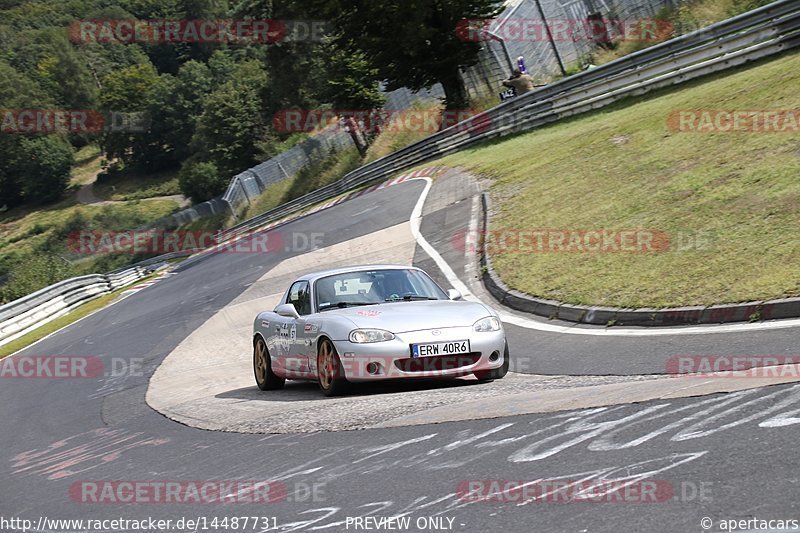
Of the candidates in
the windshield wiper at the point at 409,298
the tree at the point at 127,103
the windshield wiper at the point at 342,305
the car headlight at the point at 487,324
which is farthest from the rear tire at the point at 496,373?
the tree at the point at 127,103

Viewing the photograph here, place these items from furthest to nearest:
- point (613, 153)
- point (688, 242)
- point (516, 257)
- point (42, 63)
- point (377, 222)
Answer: point (42, 63) < point (377, 222) < point (613, 153) < point (516, 257) < point (688, 242)

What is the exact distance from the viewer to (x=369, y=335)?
9156 millimetres

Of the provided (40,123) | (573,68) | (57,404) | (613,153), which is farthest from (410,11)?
(40,123)

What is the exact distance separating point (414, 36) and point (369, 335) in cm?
3095

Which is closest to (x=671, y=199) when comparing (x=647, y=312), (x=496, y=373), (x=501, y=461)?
(x=647, y=312)

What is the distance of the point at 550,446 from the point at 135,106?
13873cm

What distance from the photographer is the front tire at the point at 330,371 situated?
30.6 ft

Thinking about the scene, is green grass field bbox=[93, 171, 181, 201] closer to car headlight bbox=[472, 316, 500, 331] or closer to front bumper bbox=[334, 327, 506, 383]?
car headlight bbox=[472, 316, 500, 331]

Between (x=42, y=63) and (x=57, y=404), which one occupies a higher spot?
(x=42, y=63)

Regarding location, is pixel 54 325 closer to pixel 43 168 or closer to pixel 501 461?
pixel 501 461

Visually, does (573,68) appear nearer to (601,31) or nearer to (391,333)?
(601,31)

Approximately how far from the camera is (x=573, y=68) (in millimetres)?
37906

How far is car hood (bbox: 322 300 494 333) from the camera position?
9297 mm

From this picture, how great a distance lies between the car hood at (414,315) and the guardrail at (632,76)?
15.2 m
